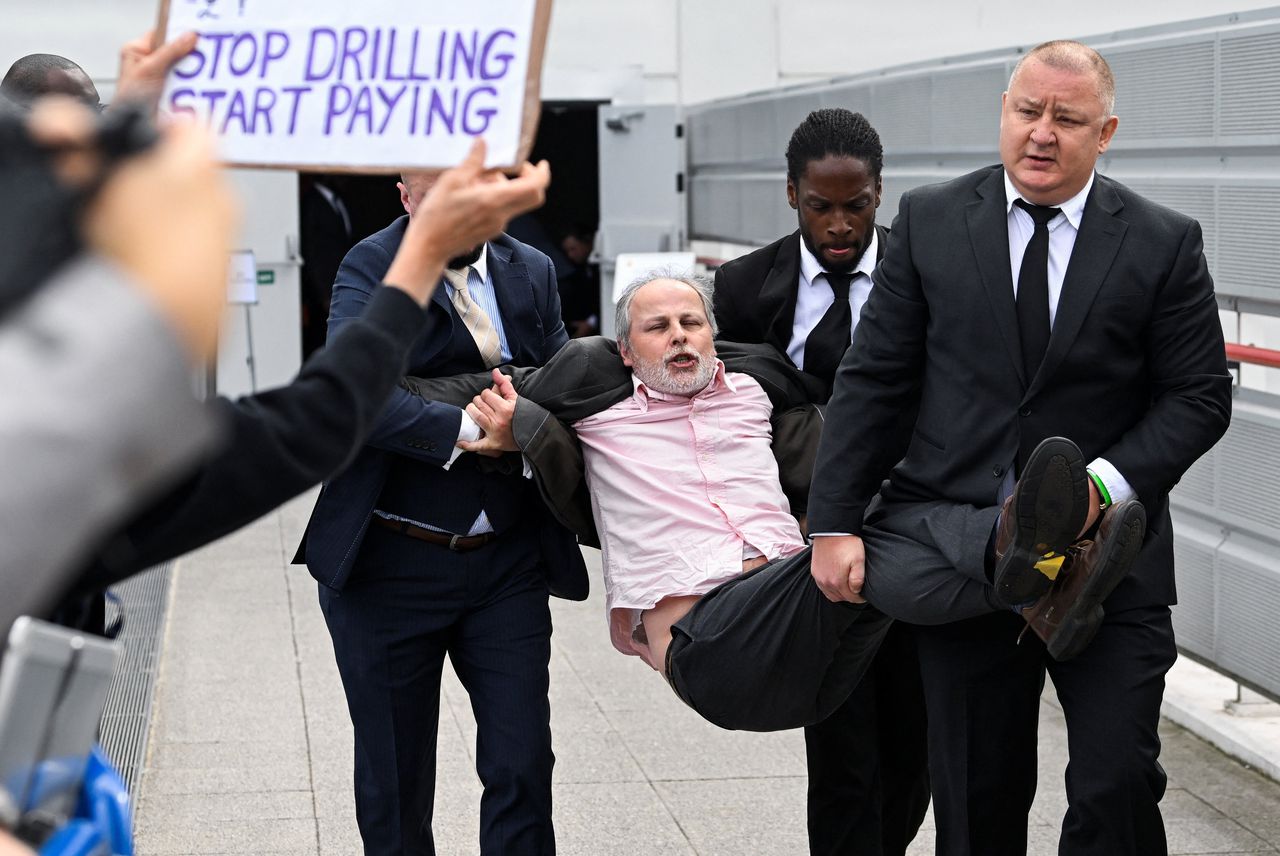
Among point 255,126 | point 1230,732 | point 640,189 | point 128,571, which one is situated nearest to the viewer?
point 128,571

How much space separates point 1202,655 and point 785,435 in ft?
7.94

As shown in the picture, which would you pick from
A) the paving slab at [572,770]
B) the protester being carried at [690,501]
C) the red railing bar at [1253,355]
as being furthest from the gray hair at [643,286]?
the red railing bar at [1253,355]

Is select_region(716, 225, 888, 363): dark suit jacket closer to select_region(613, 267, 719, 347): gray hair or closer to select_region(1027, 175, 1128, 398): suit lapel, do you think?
select_region(613, 267, 719, 347): gray hair

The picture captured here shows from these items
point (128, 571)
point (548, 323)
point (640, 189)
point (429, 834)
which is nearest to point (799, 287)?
point (548, 323)

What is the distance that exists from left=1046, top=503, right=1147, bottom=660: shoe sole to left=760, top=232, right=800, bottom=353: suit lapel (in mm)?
1240

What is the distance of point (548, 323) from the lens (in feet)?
13.5

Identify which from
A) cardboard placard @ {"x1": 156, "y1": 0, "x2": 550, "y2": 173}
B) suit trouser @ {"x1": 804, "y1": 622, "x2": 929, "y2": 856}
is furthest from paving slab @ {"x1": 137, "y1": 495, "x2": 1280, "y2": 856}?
cardboard placard @ {"x1": 156, "y1": 0, "x2": 550, "y2": 173}

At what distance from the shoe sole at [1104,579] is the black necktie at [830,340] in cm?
111

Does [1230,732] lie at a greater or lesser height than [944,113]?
lesser

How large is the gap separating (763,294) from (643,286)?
32 cm

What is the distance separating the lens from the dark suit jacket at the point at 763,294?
423 cm

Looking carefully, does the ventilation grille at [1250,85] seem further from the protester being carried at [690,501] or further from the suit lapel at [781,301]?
the protester being carried at [690,501]

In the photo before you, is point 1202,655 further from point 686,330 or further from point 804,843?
point 686,330

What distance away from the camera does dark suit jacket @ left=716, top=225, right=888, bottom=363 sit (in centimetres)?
423
